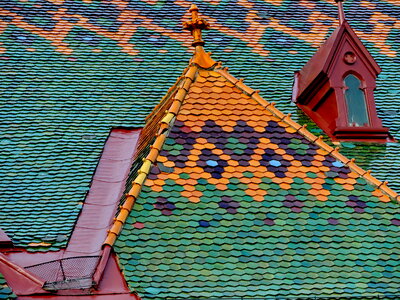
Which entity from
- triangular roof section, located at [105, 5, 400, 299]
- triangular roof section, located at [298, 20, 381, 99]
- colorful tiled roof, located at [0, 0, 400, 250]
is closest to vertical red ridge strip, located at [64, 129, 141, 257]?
colorful tiled roof, located at [0, 0, 400, 250]

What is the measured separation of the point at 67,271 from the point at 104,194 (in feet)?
6.49

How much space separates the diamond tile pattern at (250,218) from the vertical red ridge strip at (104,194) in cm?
57

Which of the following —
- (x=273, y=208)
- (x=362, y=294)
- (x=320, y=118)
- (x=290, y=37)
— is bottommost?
(x=362, y=294)

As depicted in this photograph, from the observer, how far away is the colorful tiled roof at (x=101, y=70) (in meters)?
17.8

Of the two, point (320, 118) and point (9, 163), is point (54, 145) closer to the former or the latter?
point (9, 163)

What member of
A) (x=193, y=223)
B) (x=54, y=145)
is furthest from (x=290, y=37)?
(x=193, y=223)

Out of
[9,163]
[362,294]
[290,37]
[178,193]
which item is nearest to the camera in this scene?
[362,294]

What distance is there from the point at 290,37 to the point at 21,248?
23.8 feet

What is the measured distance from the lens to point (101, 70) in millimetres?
20781

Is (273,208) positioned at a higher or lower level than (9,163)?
lower

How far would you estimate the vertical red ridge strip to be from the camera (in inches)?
645

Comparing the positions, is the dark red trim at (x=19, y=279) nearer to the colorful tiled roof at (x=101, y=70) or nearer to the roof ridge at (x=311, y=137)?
the colorful tiled roof at (x=101, y=70)

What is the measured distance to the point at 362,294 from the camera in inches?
617

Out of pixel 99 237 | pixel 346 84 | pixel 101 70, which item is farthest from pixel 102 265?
pixel 101 70
